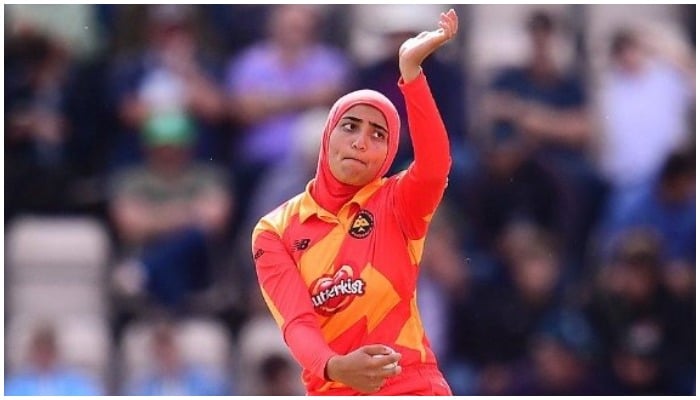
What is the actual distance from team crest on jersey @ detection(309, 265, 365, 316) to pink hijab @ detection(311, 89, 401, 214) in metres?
0.21

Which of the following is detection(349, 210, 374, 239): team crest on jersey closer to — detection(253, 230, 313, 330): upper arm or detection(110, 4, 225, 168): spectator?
detection(253, 230, 313, 330): upper arm

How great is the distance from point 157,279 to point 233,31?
1.63 m

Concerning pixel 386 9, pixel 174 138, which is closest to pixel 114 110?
pixel 174 138

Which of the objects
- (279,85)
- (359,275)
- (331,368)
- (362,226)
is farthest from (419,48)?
(279,85)

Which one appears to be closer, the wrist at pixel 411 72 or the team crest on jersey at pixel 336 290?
the wrist at pixel 411 72

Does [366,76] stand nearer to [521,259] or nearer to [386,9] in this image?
[386,9]

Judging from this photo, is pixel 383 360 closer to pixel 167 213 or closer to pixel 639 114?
pixel 167 213

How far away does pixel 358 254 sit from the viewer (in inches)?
196

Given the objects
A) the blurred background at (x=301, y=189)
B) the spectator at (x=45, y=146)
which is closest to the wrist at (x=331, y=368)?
the blurred background at (x=301, y=189)

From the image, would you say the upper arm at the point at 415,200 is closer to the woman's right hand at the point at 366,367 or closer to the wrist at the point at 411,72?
the wrist at the point at 411,72

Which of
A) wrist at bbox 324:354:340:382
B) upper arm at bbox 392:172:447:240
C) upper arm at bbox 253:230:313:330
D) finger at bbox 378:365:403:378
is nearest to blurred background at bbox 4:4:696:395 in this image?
upper arm at bbox 253:230:313:330

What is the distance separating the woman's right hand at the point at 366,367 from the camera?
4.67 m

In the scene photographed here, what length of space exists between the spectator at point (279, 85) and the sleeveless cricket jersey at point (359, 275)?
4.62m

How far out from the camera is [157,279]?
962cm
